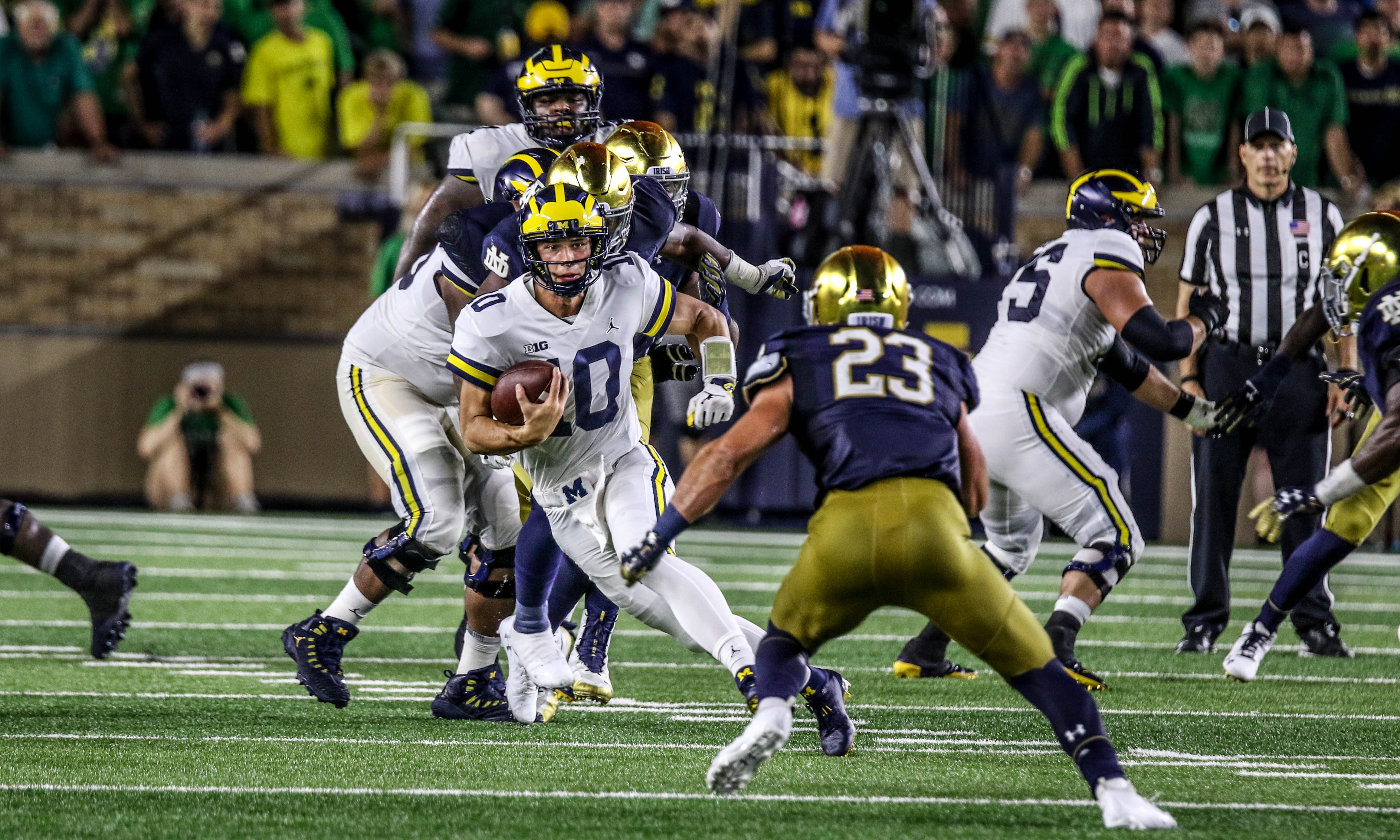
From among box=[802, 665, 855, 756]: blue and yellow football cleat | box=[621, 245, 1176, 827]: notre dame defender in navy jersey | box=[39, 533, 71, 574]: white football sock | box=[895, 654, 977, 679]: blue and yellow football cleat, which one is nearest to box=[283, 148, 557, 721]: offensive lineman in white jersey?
box=[802, 665, 855, 756]: blue and yellow football cleat

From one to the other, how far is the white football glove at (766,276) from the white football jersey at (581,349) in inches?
31.3

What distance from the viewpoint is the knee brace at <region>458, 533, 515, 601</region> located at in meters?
5.39

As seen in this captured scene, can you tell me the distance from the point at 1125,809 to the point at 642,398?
227cm

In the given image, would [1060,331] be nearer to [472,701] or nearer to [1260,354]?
[1260,354]

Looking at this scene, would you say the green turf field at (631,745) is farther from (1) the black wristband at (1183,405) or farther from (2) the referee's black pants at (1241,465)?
(1) the black wristband at (1183,405)

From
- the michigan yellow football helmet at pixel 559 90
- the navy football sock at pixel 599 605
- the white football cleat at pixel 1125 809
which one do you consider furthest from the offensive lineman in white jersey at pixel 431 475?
the white football cleat at pixel 1125 809

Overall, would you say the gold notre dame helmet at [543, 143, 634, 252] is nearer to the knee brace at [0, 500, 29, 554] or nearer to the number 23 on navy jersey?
the number 23 on navy jersey

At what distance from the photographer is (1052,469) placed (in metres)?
5.77

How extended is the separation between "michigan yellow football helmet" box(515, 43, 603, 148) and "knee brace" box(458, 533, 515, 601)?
4.05 feet

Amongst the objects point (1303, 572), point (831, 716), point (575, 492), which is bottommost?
point (1303, 572)

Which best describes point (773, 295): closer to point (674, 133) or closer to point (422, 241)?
point (422, 241)

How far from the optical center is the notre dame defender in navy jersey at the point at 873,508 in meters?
3.80

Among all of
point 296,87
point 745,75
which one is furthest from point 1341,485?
point 296,87

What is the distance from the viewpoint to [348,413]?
5.66m
